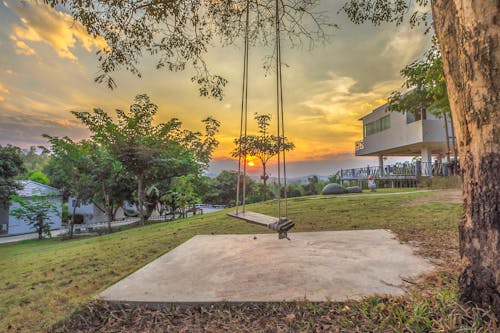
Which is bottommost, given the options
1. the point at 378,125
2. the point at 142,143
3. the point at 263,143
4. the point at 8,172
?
the point at 8,172

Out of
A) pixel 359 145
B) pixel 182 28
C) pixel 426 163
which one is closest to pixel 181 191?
pixel 182 28

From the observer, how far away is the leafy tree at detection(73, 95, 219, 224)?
12.7 m

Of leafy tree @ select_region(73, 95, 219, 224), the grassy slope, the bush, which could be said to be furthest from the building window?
the bush

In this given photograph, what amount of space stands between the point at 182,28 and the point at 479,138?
5120 mm

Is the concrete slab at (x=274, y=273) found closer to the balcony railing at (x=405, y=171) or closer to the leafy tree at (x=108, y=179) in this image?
the leafy tree at (x=108, y=179)

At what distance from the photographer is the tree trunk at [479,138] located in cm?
157

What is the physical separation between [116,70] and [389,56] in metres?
7.79

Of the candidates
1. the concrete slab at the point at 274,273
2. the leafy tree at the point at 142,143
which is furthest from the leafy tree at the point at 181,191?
the concrete slab at the point at 274,273

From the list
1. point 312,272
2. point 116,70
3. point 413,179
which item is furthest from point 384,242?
point 413,179

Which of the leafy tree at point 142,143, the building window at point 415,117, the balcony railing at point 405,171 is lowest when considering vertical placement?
the balcony railing at point 405,171

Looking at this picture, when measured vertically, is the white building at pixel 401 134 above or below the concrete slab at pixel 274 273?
above

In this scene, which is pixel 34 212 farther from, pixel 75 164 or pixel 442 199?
pixel 442 199

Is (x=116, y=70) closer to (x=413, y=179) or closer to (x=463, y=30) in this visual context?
(x=463, y=30)

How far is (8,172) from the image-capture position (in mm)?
14711
